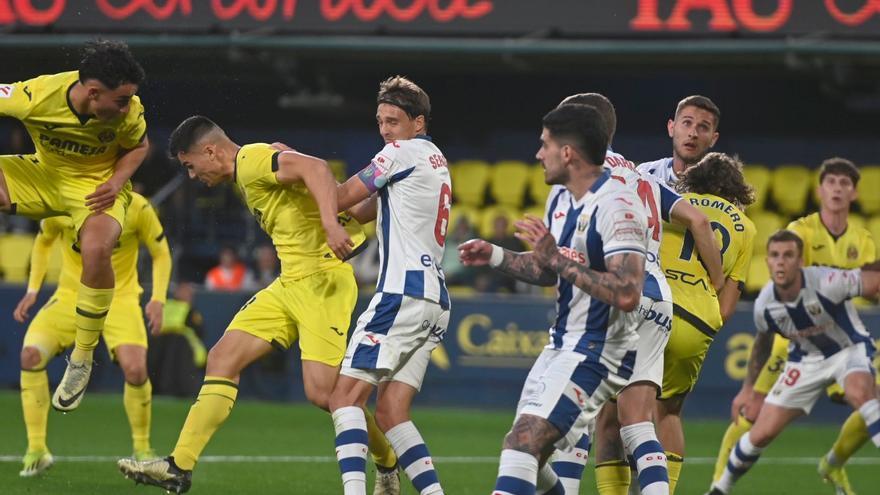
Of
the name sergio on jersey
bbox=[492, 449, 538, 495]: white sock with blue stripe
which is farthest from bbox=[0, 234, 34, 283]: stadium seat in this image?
bbox=[492, 449, 538, 495]: white sock with blue stripe

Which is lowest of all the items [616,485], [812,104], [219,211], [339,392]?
[219,211]

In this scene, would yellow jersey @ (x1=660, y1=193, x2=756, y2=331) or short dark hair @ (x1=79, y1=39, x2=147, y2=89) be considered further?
short dark hair @ (x1=79, y1=39, x2=147, y2=89)

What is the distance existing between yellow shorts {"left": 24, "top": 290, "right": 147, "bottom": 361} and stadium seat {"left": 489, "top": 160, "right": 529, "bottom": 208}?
9.96 meters

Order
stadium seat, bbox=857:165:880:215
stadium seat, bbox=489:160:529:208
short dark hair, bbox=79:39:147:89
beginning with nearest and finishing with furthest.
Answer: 1. short dark hair, bbox=79:39:147:89
2. stadium seat, bbox=857:165:880:215
3. stadium seat, bbox=489:160:529:208

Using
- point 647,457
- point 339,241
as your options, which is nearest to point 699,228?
point 647,457

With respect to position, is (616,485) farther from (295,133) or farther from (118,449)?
(295,133)

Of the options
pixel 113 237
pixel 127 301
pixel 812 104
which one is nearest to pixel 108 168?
pixel 113 237

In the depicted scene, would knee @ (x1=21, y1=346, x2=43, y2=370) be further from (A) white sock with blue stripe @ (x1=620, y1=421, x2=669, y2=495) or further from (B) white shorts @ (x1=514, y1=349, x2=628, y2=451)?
(B) white shorts @ (x1=514, y1=349, x2=628, y2=451)

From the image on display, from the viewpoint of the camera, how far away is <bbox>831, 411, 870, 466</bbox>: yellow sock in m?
9.67

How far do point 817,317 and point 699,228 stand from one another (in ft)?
9.27

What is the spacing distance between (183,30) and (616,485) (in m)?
9.57

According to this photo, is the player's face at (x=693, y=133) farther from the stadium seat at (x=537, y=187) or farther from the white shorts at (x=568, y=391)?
the stadium seat at (x=537, y=187)

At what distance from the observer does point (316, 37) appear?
15508mm

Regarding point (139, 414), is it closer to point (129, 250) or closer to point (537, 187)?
point (129, 250)
